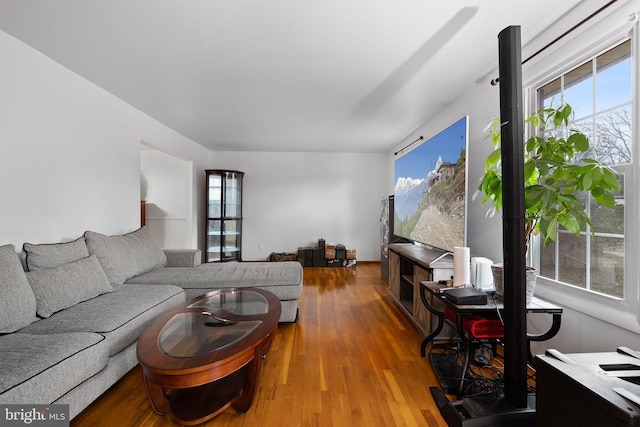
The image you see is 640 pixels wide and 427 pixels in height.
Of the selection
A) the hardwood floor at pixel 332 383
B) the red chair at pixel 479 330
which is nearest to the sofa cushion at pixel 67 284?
the hardwood floor at pixel 332 383

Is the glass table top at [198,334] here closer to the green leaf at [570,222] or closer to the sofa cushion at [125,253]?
the sofa cushion at [125,253]

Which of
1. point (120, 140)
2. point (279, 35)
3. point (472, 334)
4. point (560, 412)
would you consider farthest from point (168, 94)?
point (560, 412)

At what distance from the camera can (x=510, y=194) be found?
3.97 ft

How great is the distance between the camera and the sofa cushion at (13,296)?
1396 mm

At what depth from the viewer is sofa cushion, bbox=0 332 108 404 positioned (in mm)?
1039

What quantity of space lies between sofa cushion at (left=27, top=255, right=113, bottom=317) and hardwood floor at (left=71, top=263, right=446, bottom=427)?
65 cm

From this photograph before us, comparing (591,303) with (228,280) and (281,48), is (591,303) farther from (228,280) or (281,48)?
(228,280)

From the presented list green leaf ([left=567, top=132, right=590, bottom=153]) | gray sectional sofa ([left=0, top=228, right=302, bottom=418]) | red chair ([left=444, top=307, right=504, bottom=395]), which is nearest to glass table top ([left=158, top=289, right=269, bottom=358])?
gray sectional sofa ([left=0, top=228, right=302, bottom=418])

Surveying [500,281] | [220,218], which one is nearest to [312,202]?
[220,218]

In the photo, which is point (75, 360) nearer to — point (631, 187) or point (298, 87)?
point (298, 87)

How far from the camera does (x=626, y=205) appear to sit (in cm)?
136

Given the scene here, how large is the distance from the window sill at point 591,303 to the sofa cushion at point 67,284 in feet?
10.8

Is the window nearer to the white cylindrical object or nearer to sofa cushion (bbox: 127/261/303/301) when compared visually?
the white cylindrical object

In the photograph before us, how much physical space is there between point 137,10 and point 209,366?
2.08 m
